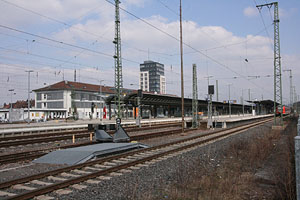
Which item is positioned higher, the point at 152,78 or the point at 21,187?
the point at 152,78

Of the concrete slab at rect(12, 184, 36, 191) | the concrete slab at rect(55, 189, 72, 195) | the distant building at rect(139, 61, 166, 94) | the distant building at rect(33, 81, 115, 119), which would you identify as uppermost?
the distant building at rect(139, 61, 166, 94)

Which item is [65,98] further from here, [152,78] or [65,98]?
[152,78]

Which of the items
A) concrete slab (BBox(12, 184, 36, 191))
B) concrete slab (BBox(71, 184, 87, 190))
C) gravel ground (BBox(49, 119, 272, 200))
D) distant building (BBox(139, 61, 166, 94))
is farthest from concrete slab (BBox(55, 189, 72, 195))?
distant building (BBox(139, 61, 166, 94))

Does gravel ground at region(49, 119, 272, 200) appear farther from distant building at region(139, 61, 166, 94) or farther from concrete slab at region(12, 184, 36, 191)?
distant building at region(139, 61, 166, 94)

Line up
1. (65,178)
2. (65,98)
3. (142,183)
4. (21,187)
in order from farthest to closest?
(65,98), (65,178), (142,183), (21,187)

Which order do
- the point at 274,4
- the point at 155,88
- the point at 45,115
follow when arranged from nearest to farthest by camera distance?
the point at 274,4 → the point at 45,115 → the point at 155,88

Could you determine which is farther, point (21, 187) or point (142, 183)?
point (142, 183)

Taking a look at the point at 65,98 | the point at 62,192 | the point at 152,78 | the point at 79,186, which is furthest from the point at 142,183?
the point at 152,78

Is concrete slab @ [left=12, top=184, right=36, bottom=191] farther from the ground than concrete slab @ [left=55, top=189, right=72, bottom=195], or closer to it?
farther from the ground

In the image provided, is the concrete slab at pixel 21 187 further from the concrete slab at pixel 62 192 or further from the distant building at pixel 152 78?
the distant building at pixel 152 78

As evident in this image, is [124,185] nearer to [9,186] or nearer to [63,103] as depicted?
[9,186]

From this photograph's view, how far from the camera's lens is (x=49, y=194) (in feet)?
21.0

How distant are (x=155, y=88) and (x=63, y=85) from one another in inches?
4040

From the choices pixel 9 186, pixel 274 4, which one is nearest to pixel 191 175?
pixel 9 186
